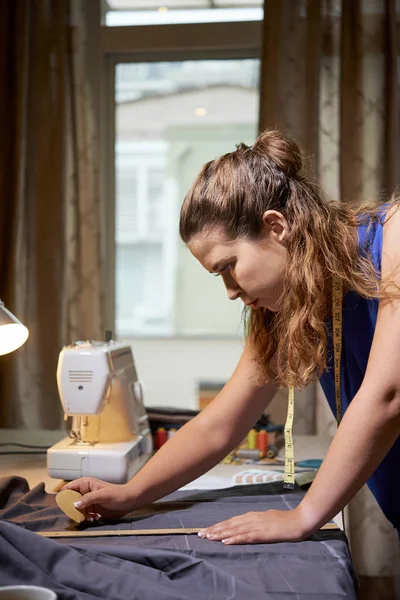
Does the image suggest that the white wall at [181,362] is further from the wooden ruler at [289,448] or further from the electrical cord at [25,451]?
the wooden ruler at [289,448]

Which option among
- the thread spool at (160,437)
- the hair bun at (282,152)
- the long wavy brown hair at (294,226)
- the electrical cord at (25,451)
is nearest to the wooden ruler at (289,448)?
the long wavy brown hair at (294,226)

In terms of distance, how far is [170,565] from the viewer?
1.08 m

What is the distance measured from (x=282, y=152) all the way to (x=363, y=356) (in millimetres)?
422

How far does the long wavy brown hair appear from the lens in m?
1.31

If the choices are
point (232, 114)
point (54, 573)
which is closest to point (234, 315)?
point (232, 114)

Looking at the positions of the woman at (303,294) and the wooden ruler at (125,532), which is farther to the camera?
the wooden ruler at (125,532)

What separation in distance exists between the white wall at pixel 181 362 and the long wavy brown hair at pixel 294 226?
527cm

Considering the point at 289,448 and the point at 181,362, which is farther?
the point at 181,362

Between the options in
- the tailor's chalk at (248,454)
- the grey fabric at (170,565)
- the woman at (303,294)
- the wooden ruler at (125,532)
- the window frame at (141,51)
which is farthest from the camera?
the window frame at (141,51)

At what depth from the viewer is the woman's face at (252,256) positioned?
1.32 m

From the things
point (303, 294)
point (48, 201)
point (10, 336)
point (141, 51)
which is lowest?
point (10, 336)

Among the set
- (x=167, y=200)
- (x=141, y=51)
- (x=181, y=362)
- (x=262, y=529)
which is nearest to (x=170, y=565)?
(x=262, y=529)

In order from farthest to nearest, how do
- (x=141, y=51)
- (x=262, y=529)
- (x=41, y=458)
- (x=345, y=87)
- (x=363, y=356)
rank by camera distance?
(x=141, y=51) < (x=345, y=87) < (x=41, y=458) < (x=363, y=356) < (x=262, y=529)

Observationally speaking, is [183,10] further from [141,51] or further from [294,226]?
[294,226]
